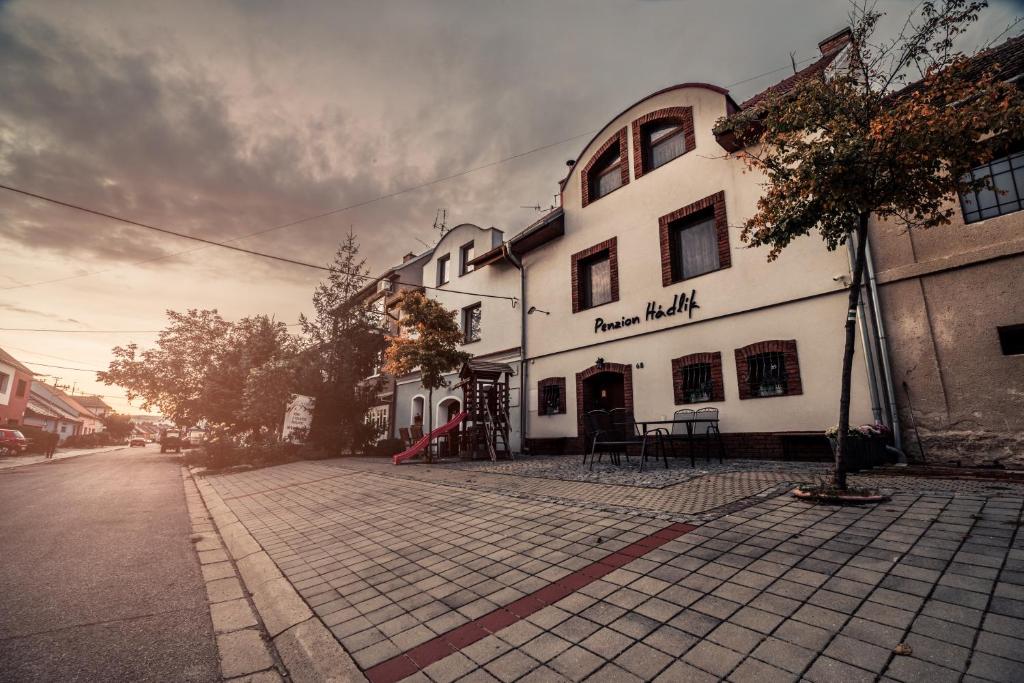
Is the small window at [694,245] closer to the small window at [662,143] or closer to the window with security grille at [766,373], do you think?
the small window at [662,143]

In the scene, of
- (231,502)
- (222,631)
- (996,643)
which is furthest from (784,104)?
(231,502)

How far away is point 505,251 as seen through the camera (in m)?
15.4

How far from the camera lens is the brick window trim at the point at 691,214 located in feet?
33.5

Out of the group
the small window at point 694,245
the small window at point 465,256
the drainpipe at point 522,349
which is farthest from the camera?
the small window at point 465,256

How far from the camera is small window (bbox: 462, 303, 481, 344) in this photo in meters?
17.5

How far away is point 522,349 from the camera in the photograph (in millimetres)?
14758

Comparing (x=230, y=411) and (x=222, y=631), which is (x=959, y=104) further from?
(x=230, y=411)

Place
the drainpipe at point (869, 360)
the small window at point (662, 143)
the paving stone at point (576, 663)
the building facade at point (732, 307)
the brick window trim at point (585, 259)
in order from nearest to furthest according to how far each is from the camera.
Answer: the paving stone at point (576, 663) → the building facade at point (732, 307) → the drainpipe at point (869, 360) → the small window at point (662, 143) → the brick window trim at point (585, 259)

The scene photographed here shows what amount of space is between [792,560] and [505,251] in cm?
1340

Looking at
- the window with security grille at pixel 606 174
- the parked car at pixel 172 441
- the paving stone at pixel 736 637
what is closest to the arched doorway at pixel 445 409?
the window with security grille at pixel 606 174

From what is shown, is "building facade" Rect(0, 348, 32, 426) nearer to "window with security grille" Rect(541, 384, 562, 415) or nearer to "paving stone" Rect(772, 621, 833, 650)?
"window with security grille" Rect(541, 384, 562, 415)

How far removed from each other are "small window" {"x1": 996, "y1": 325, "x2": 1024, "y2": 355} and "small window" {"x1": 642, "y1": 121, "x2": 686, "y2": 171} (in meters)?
7.26

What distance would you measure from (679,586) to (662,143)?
1216 cm

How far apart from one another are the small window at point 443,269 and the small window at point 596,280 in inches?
314
